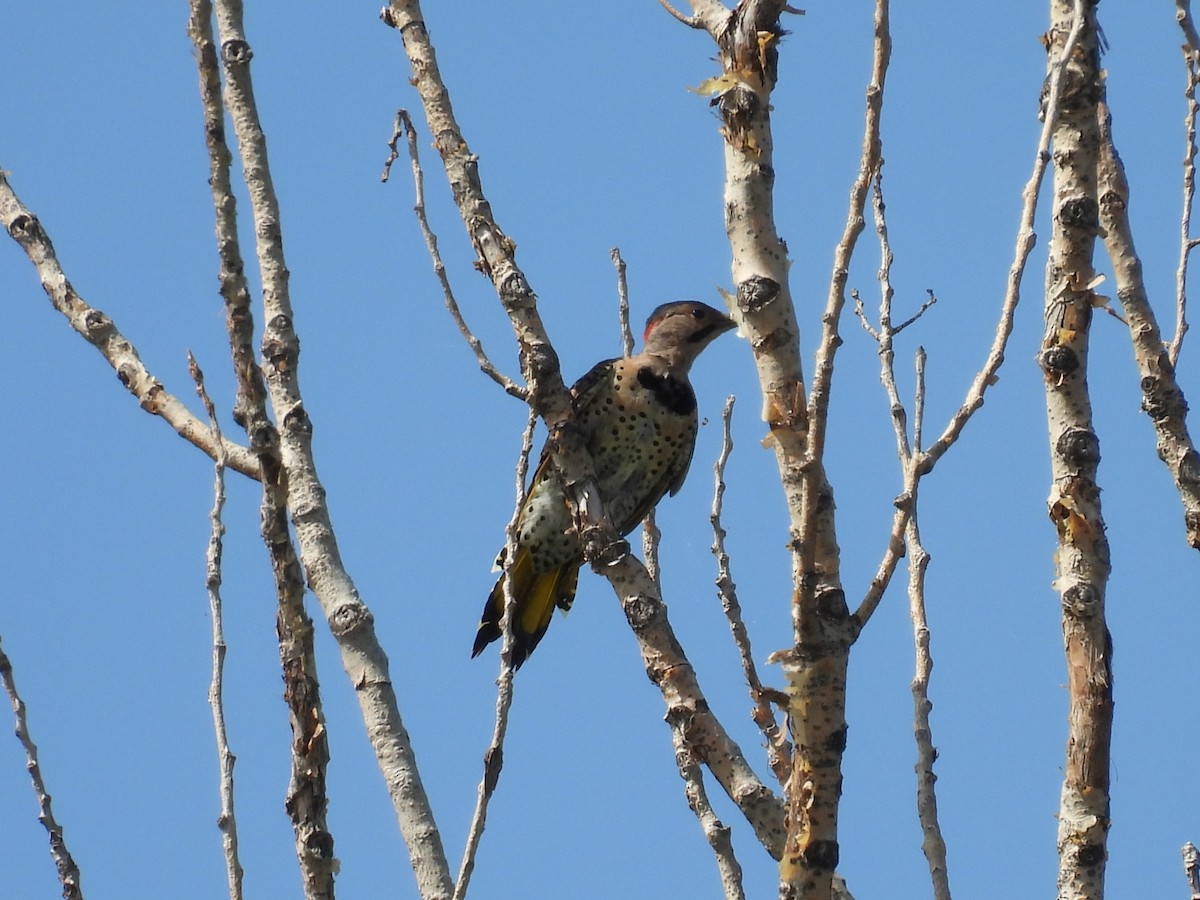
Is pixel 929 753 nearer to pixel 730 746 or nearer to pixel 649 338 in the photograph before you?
pixel 730 746

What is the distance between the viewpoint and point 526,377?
3.59 meters

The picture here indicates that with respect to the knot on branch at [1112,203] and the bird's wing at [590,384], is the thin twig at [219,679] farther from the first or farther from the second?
the bird's wing at [590,384]

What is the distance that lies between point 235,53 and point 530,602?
3279 millimetres

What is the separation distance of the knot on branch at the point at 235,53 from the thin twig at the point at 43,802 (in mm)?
1220

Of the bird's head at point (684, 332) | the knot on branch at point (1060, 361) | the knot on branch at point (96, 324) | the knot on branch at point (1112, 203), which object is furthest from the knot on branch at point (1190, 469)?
the bird's head at point (684, 332)

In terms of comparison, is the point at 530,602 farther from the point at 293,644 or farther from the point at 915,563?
the point at 293,644

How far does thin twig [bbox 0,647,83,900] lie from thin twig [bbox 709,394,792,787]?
123 cm

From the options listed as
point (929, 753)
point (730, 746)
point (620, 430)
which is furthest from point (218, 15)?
point (620, 430)

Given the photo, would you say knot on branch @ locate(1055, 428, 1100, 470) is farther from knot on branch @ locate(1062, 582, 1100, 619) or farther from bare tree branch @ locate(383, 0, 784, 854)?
bare tree branch @ locate(383, 0, 784, 854)

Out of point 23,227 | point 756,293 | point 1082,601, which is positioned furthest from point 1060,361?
point 23,227

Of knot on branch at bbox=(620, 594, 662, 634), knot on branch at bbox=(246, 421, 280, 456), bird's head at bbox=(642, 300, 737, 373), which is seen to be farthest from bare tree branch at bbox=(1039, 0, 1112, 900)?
bird's head at bbox=(642, 300, 737, 373)

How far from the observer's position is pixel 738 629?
11.1ft

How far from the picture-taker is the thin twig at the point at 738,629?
3.17m

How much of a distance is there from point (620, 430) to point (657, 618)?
2842 millimetres
